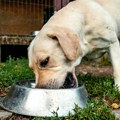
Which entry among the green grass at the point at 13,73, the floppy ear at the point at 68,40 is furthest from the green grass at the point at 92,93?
the floppy ear at the point at 68,40

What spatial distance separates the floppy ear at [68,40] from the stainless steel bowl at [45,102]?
0.43 metres

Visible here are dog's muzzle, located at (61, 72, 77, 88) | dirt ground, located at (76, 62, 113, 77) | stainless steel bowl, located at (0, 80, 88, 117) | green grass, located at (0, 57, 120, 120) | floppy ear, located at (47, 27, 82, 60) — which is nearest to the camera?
green grass, located at (0, 57, 120, 120)

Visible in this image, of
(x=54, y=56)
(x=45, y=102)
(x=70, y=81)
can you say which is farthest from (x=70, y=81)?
(x=45, y=102)

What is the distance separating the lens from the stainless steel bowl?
12.4 feet

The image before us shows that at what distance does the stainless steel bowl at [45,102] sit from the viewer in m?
3.79

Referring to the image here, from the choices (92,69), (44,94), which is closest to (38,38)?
(44,94)

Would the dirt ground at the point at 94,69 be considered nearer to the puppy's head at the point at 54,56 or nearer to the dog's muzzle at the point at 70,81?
the dog's muzzle at the point at 70,81

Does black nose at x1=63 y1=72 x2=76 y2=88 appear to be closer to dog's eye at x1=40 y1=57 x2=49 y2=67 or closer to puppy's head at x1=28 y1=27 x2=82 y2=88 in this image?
puppy's head at x1=28 y1=27 x2=82 y2=88

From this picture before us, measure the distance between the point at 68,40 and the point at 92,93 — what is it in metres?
0.82

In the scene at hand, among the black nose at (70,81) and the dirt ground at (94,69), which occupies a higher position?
the black nose at (70,81)

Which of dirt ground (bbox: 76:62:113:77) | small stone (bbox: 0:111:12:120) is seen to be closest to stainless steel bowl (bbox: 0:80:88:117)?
small stone (bbox: 0:111:12:120)

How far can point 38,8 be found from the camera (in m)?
9.77

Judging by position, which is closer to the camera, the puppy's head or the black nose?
the puppy's head

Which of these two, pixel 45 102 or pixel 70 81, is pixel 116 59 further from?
Result: pixel 45 102
